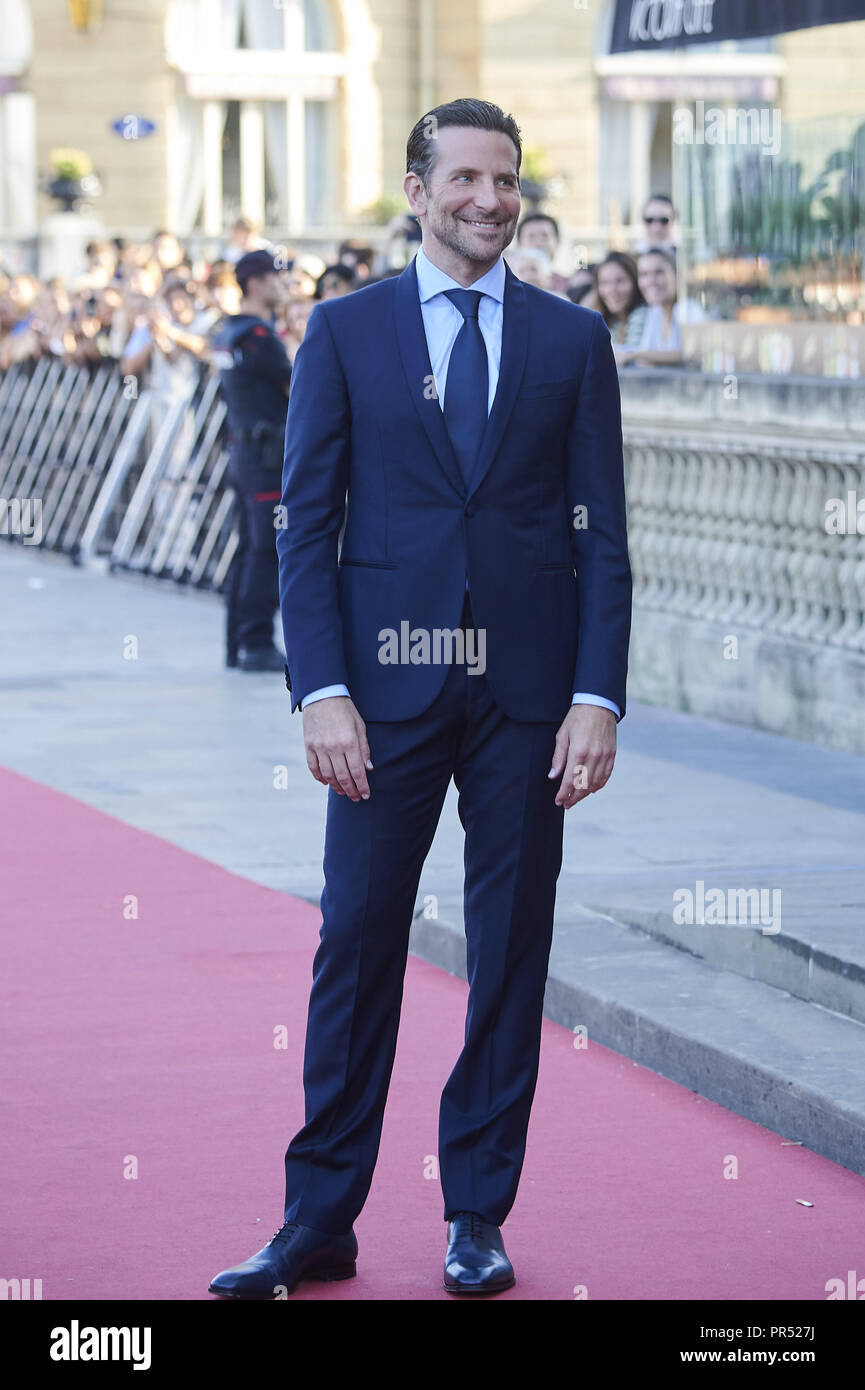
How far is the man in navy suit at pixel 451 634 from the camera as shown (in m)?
4.34

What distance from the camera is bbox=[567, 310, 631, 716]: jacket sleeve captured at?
174 inches

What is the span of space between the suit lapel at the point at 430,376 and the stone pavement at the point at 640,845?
172cm

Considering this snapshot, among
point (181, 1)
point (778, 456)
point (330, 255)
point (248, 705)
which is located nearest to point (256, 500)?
point (248, 705)

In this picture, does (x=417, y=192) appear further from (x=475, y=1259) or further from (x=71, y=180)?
(x=71, y=180)

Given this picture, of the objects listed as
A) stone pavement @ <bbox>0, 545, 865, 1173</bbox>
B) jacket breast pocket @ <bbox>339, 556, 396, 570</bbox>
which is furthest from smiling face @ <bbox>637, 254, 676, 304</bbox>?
jacket breast pocket @ <bbox>339, 556, 396, 570</bbox>

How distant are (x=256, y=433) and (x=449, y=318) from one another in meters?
8.21

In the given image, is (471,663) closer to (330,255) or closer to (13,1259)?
(13,1259)

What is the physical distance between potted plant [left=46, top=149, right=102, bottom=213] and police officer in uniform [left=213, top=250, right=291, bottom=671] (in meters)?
21.8

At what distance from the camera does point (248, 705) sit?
1177 centimetres

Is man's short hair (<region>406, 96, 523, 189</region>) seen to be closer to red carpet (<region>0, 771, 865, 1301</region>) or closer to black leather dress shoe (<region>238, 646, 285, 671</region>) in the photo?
red carpet (<region>0, 771, 865, 1301</region>)

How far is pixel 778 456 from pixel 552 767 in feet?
20.7

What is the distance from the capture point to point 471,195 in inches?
169

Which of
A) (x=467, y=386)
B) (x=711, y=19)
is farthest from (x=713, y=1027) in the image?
(x=711, y=19)
